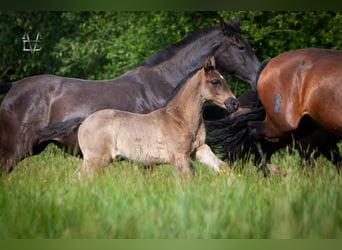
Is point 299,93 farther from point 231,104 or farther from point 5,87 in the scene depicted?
point 5,87

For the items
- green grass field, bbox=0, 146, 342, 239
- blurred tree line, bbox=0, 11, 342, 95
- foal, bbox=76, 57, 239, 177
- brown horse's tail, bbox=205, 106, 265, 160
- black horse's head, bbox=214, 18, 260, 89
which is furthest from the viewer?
blurred tree line, bbox=0, 11, 342, 95

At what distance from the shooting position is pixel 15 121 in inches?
297

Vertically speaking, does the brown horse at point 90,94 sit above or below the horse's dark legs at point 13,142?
above

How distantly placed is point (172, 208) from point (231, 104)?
1.87m

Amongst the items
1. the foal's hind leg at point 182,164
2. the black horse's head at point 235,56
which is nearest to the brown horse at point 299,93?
the black horse's head at point 235,56

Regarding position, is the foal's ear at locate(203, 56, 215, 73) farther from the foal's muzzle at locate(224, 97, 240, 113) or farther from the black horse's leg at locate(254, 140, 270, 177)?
the black horse's leg at locate(254, 140, 270, 177)

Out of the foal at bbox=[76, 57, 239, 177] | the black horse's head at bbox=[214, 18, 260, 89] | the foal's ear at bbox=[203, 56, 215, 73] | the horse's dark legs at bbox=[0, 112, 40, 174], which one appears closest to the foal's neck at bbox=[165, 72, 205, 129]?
the foal at bbox=[76, 57, 239, 177]

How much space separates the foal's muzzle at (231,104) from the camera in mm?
6379

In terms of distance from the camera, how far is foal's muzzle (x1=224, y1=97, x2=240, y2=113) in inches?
251

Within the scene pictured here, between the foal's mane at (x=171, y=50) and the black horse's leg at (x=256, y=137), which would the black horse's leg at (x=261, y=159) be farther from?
the foal's mane at (x=171, y=50)

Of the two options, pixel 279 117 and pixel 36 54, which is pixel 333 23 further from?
pixel 36 54

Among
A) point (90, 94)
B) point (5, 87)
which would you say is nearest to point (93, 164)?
point (90, 94)

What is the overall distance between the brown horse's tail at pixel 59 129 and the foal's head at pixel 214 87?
1467 millimetres

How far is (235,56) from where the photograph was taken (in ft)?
25.8
